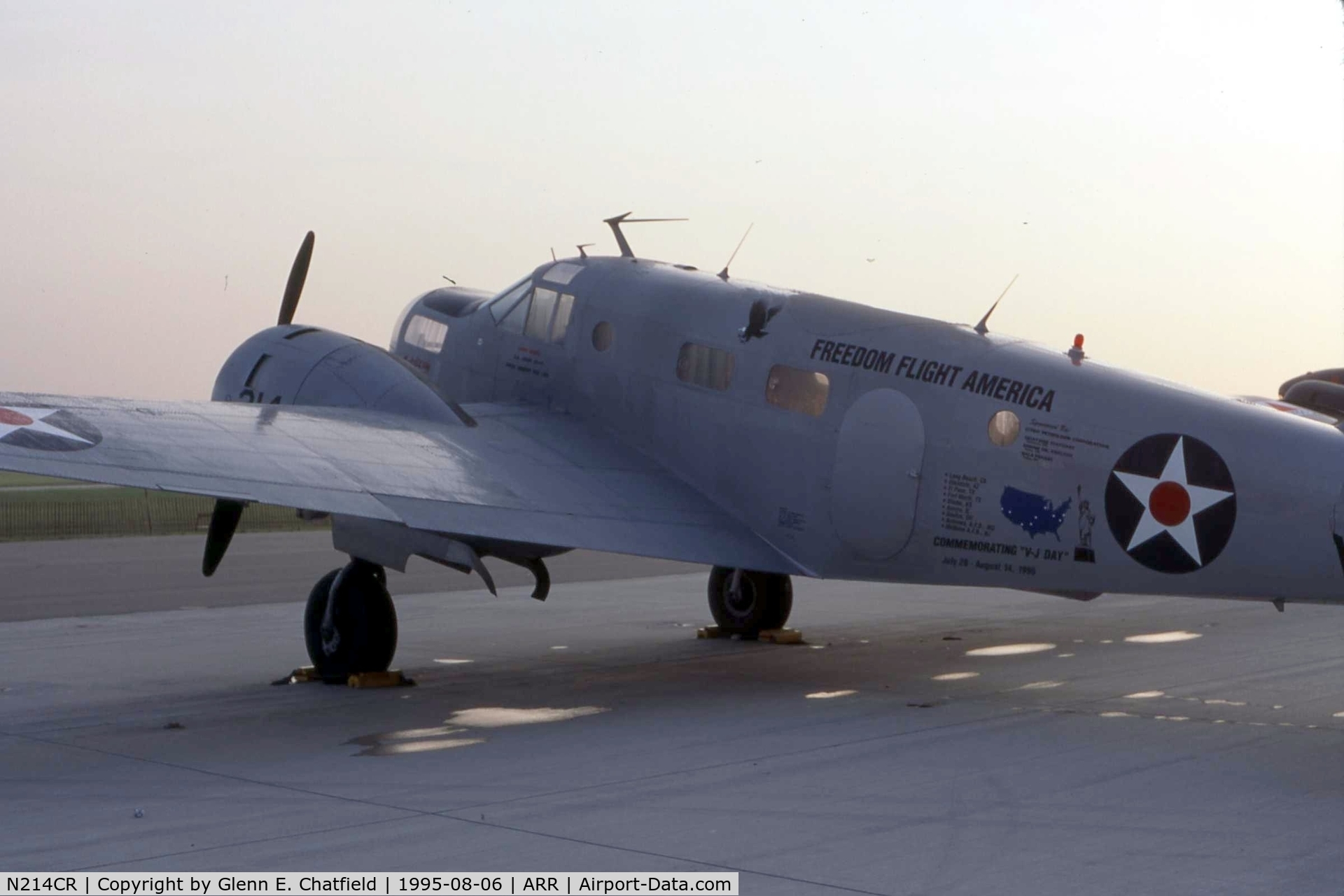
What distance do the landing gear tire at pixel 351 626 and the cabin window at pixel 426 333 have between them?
13.1ft

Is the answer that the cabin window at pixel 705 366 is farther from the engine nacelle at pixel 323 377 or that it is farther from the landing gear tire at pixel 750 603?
the landing gear tire at pixel 750 603

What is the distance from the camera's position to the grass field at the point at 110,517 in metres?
43.1

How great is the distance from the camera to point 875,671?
15234mm

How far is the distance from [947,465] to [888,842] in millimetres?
5187

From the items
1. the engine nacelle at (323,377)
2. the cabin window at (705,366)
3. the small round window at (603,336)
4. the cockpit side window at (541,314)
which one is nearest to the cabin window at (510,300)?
the cockpit side window at (541,314)

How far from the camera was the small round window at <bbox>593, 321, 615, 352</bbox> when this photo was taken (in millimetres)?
15758

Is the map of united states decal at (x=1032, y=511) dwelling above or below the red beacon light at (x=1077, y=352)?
below

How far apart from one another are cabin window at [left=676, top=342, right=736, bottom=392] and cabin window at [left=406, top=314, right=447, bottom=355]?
3915 mm

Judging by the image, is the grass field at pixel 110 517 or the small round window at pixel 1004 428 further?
the grass field at pixel 110 517

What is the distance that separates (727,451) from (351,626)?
13.4ft

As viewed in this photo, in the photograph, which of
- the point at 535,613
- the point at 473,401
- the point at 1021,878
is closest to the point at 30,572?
the point at 535,613

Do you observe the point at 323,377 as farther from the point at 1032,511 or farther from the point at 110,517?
the point at 110,517
